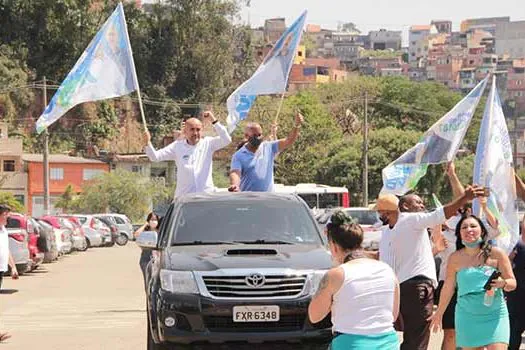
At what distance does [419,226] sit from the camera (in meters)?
10.2

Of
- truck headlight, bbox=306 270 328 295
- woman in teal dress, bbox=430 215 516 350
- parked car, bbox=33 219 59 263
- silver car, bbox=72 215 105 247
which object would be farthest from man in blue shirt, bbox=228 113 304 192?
silver car, bbox=72 215 105 247

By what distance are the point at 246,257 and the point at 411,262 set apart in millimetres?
1692

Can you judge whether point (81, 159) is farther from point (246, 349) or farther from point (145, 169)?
point (246, 349)

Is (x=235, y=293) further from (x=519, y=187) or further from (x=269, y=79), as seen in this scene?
(x=269, y=79)

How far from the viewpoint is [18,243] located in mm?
27500

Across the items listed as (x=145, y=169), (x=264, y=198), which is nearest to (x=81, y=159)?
(x=145, y=169)

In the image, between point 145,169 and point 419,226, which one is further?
point 145,169

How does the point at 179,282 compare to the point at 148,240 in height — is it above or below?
below

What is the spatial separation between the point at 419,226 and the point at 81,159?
88096 millimetres

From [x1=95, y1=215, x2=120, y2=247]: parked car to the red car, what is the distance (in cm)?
2640

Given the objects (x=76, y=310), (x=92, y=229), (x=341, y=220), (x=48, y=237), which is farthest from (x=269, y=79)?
(x=92, y=229)

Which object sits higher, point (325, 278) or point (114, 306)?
point (325, 278)

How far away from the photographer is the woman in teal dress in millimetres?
9547

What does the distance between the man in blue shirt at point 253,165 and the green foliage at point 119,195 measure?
67.9 m
